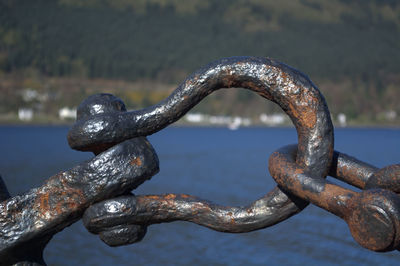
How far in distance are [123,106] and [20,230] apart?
1.74 ft

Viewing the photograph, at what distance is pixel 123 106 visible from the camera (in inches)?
71.7

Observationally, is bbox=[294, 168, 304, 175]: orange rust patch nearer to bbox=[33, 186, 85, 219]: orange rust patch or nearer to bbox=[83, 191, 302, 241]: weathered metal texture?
bbox=[83, 191, 302, 241]: weathered metal texture

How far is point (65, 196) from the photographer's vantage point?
1665mm

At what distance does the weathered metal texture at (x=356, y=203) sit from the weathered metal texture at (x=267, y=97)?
0.21 ft

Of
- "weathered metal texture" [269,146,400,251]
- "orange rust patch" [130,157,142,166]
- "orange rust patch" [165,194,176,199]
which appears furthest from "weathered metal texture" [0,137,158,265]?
"weathered metal texture" [269,146,400,251]

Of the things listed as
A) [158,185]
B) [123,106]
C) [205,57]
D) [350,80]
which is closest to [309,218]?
[158,185]

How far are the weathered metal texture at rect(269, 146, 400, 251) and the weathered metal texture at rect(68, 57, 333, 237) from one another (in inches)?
2.5

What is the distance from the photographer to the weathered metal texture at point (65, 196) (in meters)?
1.66

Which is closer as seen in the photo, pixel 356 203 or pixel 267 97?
pixel 356 203

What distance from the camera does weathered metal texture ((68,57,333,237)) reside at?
1.59 metres

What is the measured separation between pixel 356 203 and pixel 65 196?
2.92ft

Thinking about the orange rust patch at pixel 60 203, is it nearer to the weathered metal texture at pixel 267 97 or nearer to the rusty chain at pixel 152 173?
the rusty chain at pixel 152 173

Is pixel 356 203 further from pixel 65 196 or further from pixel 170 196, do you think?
pixel 65 196

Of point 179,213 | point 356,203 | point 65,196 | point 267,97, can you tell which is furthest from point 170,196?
point 356,203
